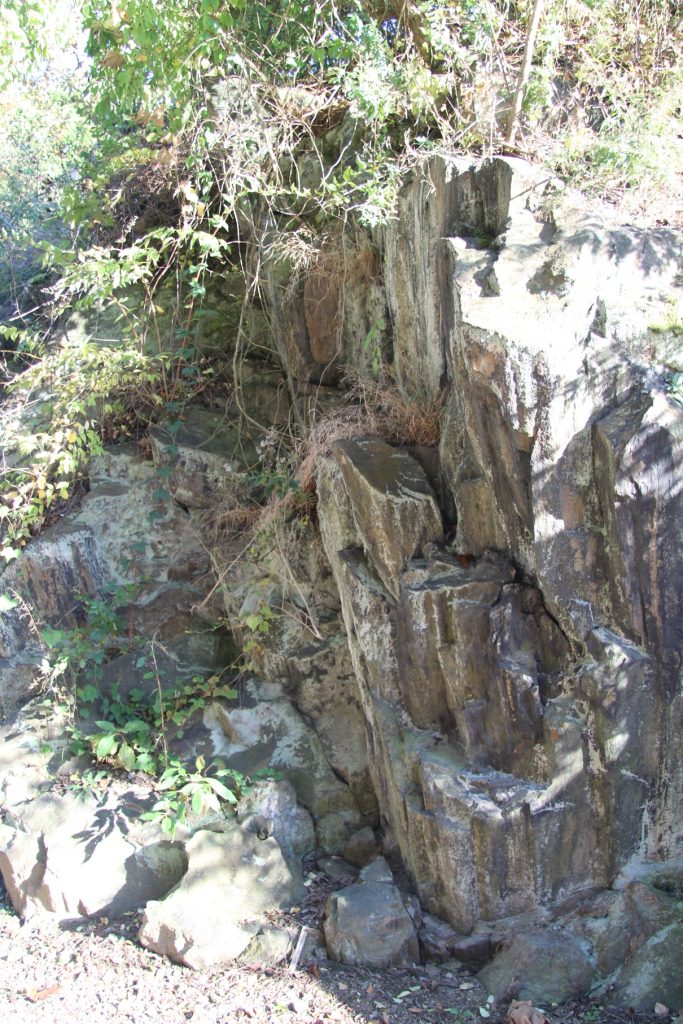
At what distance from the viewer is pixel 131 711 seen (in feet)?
16.5

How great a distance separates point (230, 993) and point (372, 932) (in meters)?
0.65

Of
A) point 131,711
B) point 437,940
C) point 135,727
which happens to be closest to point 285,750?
point 135,727

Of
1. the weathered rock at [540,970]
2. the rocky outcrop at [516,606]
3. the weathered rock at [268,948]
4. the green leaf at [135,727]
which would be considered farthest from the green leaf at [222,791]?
the weathered rock at [540,970]

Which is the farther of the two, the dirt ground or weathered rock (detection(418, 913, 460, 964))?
weathered rock (detection(418, 913, 460, 964))

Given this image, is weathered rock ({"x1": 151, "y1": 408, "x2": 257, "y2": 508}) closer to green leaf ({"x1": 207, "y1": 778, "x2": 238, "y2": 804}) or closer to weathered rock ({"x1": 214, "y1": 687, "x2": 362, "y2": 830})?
weathered rock ({"x1": 214, "y1": 687, "x2": 362, "y2": 830})

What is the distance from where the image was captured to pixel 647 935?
11.6ft

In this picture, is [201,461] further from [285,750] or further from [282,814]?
[282,814]

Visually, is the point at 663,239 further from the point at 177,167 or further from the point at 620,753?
the point at 177,167

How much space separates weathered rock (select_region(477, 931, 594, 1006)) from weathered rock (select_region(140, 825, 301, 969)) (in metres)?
1.03

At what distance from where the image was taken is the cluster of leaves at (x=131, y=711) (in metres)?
4.49

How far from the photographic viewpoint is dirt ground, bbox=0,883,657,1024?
3.50m

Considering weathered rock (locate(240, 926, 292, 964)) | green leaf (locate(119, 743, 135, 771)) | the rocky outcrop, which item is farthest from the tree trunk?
weathered rock (locate(240, 926, 292, 964))

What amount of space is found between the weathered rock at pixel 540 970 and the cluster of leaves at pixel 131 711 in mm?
1499

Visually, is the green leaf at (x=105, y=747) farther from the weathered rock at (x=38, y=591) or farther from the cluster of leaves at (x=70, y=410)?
the cluster of leaves at (x=70, y=410)
